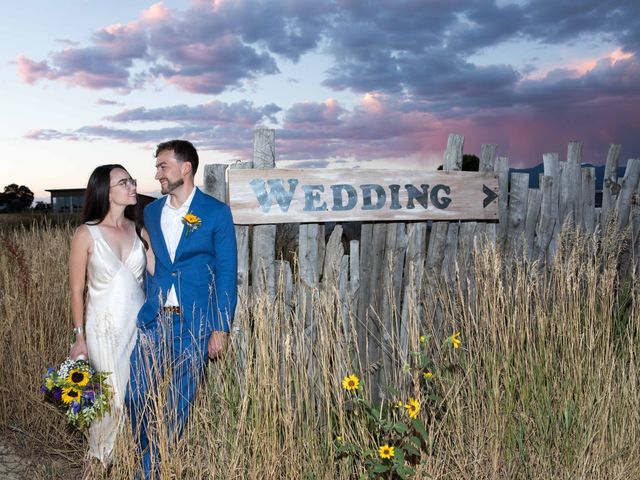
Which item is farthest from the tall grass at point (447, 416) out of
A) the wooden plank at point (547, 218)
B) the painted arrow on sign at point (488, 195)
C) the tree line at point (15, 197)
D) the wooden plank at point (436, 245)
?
the tree line at point (15, 197)

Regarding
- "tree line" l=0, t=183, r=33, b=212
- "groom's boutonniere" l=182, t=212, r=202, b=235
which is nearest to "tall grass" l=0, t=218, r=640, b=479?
"groom's boutonniere" l=182, t=212, r=202, b=235

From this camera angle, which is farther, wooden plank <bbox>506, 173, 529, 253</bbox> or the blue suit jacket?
wooden plank <bbox>506, 173, 529, 253</bbox>

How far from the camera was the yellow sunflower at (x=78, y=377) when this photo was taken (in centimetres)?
368

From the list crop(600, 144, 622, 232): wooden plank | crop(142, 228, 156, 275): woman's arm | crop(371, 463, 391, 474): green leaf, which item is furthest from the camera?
crop(600, 144, 622, 232): wooden plank

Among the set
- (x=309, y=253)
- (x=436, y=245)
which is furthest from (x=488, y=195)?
(x=309, y=253)

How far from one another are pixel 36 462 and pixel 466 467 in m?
2.97

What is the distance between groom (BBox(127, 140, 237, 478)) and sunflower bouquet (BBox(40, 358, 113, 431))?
0.56ft

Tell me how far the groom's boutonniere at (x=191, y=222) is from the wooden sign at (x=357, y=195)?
0.87 m

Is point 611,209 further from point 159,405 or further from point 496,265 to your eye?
point 159,405

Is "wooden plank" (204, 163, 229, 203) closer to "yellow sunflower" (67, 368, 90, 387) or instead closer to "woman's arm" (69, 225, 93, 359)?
"woman's arm" (69, 225, 93, 359)

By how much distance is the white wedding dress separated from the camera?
12.5 ft

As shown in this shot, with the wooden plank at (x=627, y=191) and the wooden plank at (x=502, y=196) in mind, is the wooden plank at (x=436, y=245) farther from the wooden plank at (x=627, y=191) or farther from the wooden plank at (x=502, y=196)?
the wooden plank at (x=627, y=191)

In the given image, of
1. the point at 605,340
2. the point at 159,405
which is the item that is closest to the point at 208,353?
the point at 159,405

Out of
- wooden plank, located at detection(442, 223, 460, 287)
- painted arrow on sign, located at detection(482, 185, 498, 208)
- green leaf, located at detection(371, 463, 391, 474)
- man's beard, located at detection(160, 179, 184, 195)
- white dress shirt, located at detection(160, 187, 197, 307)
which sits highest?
man's beard, located at detection(160, 179, 184, 195)
